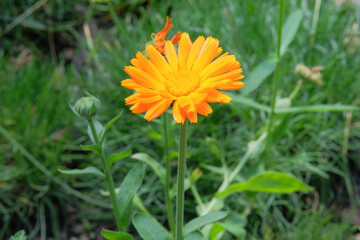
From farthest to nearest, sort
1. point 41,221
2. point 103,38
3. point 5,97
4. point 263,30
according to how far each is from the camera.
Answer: point 103,38, point 263,30, point 5,97, point 41,221

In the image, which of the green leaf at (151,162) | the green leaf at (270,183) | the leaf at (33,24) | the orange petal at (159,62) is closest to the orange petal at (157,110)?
the orange petal at (159,62)

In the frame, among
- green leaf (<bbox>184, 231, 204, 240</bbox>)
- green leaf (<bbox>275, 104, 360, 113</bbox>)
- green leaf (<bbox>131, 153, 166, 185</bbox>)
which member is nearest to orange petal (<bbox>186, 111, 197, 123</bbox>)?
green leaf (<bbox>184, 231, 204, 240</bbox>)

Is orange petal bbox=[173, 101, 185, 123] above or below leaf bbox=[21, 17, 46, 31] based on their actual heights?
below

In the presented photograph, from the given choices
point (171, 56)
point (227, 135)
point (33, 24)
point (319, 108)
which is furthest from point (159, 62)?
point (33, 24)

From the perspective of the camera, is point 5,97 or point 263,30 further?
point 263,30

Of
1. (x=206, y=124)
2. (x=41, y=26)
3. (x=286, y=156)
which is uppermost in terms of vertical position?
(x=41, y=26)

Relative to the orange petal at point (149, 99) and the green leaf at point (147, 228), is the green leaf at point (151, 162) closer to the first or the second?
the green leaf at point (147, 228)

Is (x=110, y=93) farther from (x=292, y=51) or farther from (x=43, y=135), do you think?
(x=292, y=51)

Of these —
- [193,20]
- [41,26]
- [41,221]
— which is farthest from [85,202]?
[41,26]

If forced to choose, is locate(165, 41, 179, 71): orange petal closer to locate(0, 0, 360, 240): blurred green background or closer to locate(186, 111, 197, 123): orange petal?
locate(186, 111, 197, 123): orange petal

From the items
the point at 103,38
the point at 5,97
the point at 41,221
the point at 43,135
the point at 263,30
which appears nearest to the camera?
the point at 41,221
